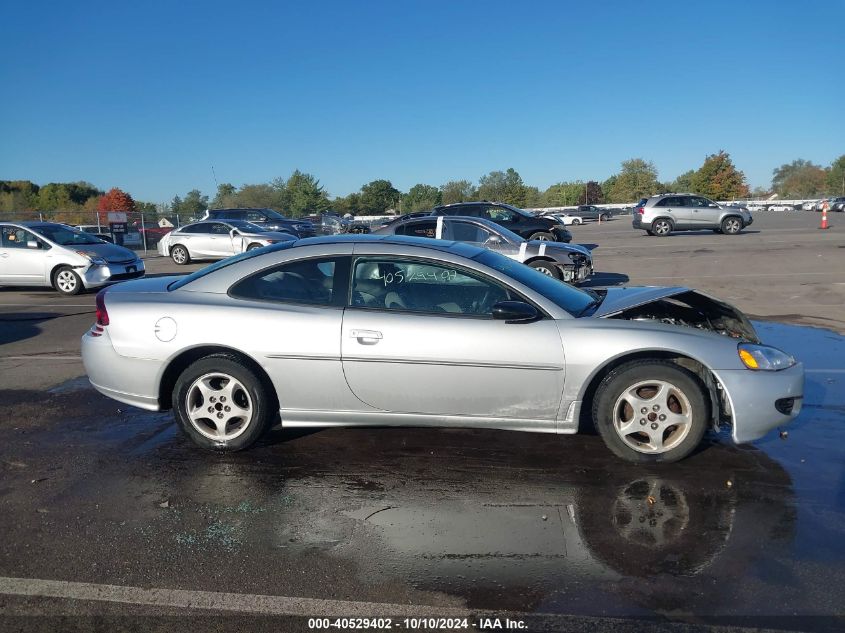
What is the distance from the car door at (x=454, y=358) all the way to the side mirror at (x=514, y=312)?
0.05 meters

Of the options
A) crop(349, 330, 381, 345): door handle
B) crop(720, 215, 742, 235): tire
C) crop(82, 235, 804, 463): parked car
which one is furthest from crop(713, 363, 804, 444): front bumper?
crop(720, 215, 742, 235): tire

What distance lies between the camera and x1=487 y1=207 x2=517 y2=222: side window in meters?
20.8

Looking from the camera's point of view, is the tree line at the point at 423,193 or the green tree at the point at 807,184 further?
the green tree at the point at 807,184

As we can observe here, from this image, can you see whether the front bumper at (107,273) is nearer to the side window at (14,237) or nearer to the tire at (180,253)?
the side window at (14,237)

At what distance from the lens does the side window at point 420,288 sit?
455 cm

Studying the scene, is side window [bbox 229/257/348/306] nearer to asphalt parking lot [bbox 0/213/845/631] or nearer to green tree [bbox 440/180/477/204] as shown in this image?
asphalt parking lot [bbox 0/213/845/631]

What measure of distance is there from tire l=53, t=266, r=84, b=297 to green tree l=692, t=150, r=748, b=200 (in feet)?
292

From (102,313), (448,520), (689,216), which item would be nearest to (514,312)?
(448,520)

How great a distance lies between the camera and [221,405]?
15.3ft

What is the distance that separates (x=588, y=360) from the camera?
4.27m

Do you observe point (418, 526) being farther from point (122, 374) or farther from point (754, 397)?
point (122, 374)

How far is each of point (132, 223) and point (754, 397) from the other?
32451 millimetres

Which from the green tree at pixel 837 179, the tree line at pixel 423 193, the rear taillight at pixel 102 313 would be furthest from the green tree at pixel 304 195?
the green tree at pixel 837 179

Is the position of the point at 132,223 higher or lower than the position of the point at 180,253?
higher
